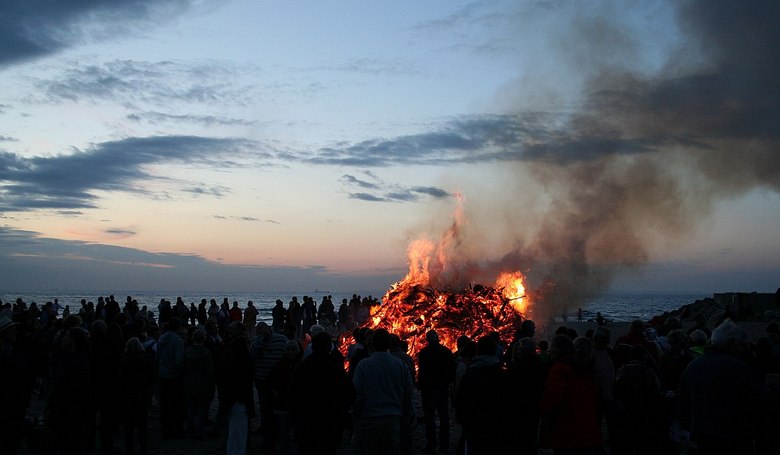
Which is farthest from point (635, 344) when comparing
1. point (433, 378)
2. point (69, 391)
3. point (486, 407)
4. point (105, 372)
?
point (105, 372)

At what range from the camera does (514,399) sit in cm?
664

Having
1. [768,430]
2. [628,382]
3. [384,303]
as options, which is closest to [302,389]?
[628,382]

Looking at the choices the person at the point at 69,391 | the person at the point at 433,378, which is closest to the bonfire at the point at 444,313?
the person at the point at 433,378

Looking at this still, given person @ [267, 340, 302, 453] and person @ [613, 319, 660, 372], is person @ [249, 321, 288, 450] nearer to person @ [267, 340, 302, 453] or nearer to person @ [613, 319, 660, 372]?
person @ [267, 340, 302, 453]

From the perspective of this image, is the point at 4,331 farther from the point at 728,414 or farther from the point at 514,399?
the point at 728,414

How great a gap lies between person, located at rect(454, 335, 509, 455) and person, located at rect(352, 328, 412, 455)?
1.14 metres

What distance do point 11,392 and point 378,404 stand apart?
4.14 metres

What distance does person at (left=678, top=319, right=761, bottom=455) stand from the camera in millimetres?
6598

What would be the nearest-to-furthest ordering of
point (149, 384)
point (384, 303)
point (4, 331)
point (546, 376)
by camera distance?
point (546, 376) < point (4, 331) < point (149, 384) < point (384, 303)

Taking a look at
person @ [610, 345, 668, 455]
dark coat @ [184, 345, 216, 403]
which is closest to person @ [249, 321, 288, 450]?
dark coat @ [184, 345, 216, 403]

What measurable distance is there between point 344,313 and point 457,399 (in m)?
25.2

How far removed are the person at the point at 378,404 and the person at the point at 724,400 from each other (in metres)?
3.10

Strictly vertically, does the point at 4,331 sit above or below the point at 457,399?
above

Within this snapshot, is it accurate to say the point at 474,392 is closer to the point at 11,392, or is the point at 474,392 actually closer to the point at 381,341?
the point at 381,341
